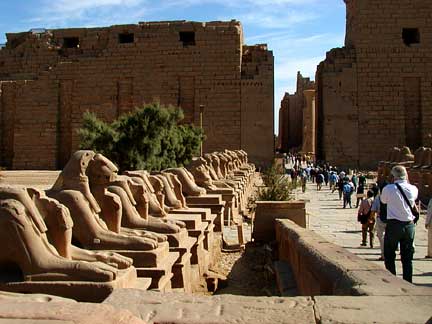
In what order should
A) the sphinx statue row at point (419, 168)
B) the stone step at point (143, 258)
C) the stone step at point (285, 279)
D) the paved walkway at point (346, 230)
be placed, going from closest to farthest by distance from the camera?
1. the stone step at point (143, 258)
2. the stone step at point (285, 279)
3. the paved walkway at point (346, 230)
4. the sphinx statue row at point (419, 168)

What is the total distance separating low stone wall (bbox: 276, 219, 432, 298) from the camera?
3.46 metres

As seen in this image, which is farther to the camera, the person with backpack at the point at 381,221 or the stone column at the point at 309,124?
the stone column at the point at 309,124

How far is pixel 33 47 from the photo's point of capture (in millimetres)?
28531

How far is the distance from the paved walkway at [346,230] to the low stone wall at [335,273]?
120 centimetres

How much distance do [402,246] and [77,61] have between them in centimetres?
2383

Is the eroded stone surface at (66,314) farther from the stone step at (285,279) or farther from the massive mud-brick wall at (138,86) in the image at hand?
the massive mud-brick wall at (138,86)

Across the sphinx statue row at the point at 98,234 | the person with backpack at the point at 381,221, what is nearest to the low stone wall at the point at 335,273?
the person with backpack at the point at 381,221

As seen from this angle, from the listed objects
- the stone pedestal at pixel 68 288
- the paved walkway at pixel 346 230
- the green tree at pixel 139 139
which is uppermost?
the green tree at pixel 139 139

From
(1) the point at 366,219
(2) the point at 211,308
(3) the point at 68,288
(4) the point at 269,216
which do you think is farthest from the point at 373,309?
(4) the point at 269,216

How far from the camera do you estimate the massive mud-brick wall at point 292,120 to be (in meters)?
42.3

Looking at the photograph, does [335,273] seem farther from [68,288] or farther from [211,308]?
[68,288]

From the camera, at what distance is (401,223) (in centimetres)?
549

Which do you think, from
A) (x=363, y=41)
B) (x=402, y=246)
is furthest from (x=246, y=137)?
(x=402, y=246)

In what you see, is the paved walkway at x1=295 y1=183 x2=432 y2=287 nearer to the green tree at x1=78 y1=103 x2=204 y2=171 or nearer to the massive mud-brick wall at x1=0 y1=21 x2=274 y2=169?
the green tree at x1=78 y1=103 x2=204 y2=171
